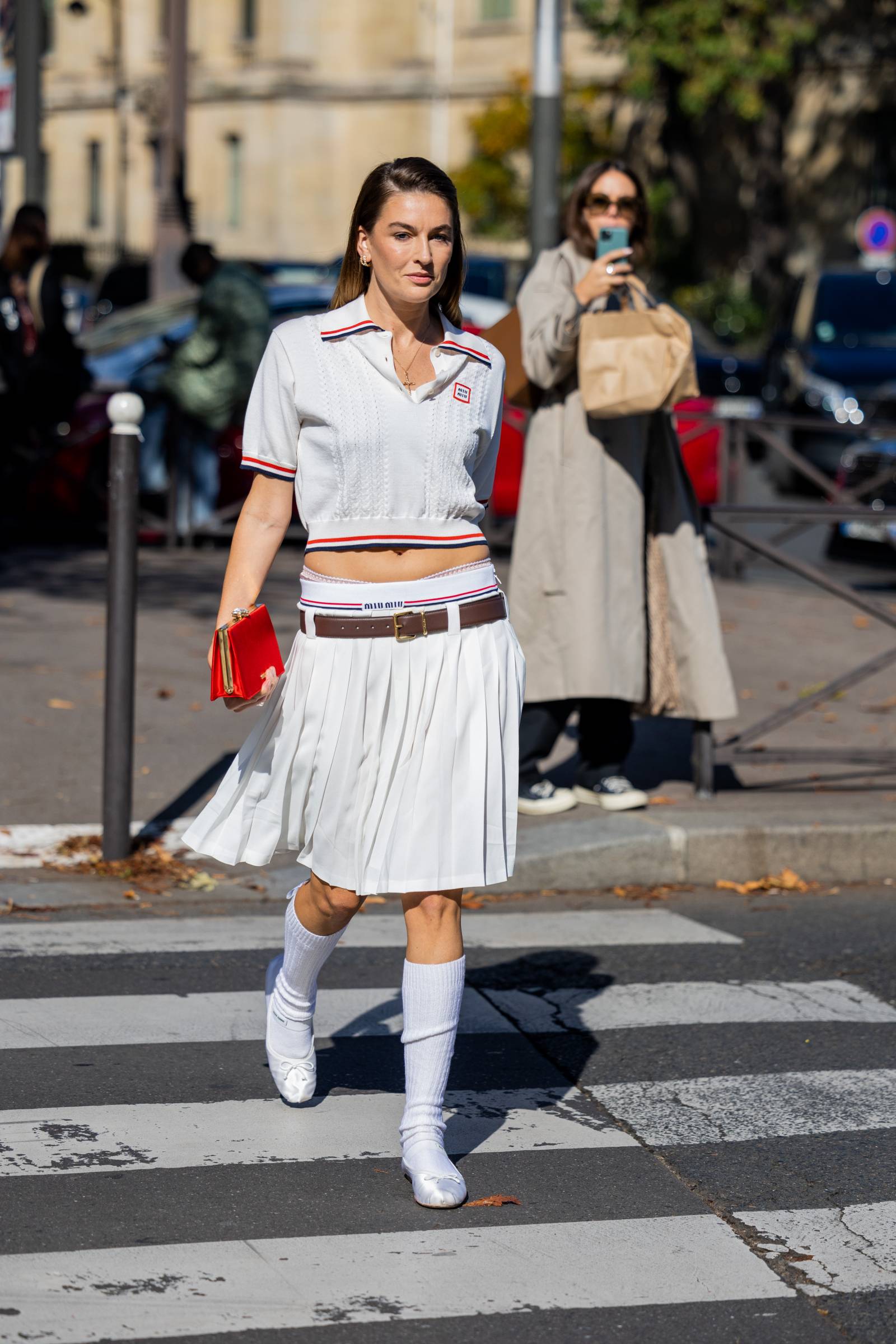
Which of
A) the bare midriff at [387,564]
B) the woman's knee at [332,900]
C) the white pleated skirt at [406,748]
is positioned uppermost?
the bare midriff at [387,564]

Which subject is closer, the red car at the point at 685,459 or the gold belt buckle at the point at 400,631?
the gold belt buckle at the point at 400,631

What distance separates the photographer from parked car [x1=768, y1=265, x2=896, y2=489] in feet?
58.5

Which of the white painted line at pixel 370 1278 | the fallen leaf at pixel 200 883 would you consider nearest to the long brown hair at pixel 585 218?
the fallen leaf at pixel 200 883

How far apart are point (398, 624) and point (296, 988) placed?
840 mm

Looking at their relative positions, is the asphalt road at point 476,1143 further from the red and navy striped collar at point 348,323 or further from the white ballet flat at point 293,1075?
the red and navy striped collar at point 348,323

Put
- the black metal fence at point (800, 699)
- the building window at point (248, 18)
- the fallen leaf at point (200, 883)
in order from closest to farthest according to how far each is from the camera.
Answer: the fallen leaf at point (200, 883) → the black metal fence at point (800, 699) → the building window at point (248, 18)

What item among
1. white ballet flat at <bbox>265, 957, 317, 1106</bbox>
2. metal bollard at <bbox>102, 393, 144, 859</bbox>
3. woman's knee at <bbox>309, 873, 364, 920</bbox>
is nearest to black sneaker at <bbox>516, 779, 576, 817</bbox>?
metal bollard at <bbox>102, 393, 144, 859</bbox>

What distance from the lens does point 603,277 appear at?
5.99m

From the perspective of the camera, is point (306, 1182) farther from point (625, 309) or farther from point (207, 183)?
point (207, 183)

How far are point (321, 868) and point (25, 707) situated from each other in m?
4.59

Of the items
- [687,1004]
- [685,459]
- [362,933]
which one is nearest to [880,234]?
[685,459]

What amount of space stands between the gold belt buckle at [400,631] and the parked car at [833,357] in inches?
542

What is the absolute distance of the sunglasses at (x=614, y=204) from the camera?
6195 mm

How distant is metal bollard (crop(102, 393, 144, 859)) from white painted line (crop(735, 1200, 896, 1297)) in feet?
9.84
